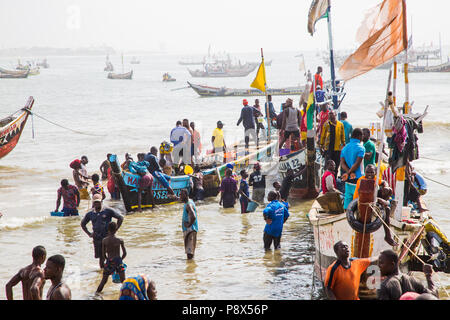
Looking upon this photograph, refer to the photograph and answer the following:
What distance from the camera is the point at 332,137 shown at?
11.6m

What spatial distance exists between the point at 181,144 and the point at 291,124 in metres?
3.17

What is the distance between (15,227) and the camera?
14.2 m

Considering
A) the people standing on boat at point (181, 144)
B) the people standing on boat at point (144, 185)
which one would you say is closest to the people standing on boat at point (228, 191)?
the people standing on boat at point (144, 185)

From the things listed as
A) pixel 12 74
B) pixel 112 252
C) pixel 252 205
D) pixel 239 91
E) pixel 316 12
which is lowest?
pixel 252 205

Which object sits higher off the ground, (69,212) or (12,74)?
(12,74)

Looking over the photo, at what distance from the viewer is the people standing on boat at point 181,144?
1667 cm

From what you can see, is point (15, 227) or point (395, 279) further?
point (15, 227)

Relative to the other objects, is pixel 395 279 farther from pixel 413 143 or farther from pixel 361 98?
pixel 361 98

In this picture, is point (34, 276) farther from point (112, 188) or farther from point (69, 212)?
point (112, 188)

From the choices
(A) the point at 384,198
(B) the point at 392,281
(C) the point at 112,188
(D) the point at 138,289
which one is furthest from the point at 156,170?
(B) the point at 392,281

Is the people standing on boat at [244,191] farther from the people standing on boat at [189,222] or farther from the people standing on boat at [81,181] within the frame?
the people standing on boat at [81,181]

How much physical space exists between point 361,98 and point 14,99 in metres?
44.7
